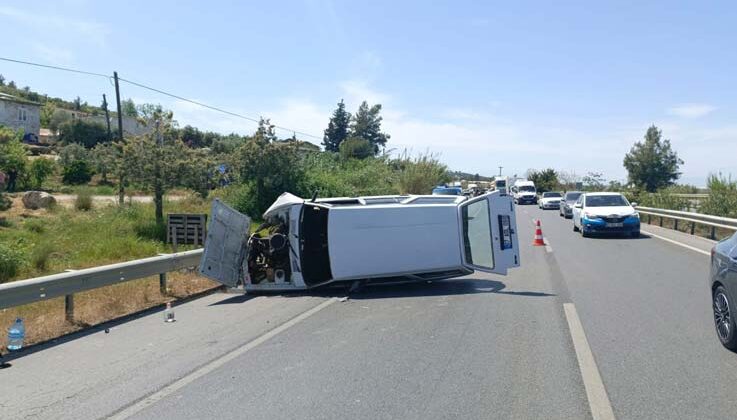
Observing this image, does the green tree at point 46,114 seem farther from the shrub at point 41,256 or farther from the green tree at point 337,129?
the shrub at point 41,256

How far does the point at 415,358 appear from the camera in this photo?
6.47m

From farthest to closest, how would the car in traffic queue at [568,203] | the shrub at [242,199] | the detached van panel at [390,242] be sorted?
1. the car in traffic queue at [568,203]
2. the shrub at [242,199]
3. the detached van panel at [390,242]

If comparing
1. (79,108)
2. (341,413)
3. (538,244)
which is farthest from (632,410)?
(79,108)

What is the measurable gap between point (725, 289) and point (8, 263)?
14.7m

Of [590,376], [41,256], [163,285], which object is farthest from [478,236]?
[41,256]

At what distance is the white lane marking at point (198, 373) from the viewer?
205 inches

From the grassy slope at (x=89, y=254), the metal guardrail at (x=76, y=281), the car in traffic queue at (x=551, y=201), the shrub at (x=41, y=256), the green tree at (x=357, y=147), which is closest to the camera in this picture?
the metal guardrail at (x=76, y=281)

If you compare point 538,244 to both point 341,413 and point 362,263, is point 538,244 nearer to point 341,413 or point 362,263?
point 362,263

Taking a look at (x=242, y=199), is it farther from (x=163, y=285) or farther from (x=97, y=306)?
(x=97, y=306)

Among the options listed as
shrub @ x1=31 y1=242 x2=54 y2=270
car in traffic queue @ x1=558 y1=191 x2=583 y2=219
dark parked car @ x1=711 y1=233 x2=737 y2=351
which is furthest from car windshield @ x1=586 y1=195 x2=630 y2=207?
shrub @ x1=31 y1=242 x2=54 y2=270

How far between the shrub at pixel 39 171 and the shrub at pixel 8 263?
29675 millimetres

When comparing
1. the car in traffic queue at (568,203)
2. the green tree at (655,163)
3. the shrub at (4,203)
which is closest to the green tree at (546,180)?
the green tree at (655,163)

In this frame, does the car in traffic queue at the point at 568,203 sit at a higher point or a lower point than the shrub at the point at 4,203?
lower

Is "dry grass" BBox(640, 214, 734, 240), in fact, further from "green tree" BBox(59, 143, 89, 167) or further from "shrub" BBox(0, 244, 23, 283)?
"green tree" BBox(59, 143, 89, 167)
